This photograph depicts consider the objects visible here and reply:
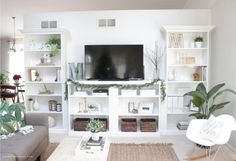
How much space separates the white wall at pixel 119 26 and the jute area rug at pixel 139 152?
1551 mm

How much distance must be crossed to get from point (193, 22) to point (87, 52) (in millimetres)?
2178

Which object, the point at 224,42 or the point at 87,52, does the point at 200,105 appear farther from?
the point at 87,52

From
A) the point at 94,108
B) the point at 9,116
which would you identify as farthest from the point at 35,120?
the point at 94,108

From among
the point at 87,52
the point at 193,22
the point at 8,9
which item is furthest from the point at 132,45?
the point at 8,9

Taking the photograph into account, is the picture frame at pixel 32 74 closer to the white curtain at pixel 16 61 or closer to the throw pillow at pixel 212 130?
the throw pillow at pixel 212 130

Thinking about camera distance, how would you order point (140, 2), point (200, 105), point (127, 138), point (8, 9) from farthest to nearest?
point (8, 9)
point (140, 2)
point (127, 138)
point (200, 105)

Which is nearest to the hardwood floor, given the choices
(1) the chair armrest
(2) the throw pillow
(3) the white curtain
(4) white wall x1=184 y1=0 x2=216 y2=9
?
(2) the throw pillow

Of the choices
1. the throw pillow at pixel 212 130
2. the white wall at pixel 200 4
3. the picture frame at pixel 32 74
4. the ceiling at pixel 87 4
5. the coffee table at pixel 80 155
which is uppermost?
the ceiling at pixel 87 4

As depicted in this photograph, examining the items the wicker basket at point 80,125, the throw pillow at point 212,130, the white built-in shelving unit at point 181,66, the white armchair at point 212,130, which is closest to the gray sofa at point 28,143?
the wicker basket at point 80,125

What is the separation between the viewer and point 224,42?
Result: 435 centimetres

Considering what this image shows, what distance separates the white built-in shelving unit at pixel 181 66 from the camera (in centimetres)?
479

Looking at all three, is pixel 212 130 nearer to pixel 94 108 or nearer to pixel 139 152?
pixel 139 152

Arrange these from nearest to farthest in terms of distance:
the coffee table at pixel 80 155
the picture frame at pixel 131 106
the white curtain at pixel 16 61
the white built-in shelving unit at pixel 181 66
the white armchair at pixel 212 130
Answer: the coffee table at pixel 80 155, the white armchair at pixel 212 130, the white built-in shelving unit at pixel 181 66, the picture frame at pixel 131 106, the white curtain at pixel 16 61

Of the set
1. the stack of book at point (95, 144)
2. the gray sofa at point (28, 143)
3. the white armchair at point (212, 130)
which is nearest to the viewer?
the gray sofa at point (28, 143)
